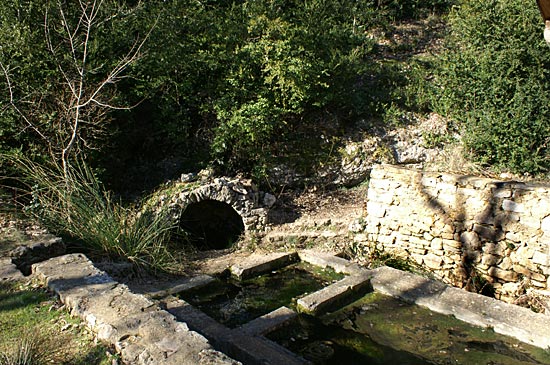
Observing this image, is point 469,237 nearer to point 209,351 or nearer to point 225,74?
point 209,351

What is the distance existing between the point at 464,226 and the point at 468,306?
1.20 m

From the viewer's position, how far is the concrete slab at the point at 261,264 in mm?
5834

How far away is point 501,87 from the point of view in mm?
8461

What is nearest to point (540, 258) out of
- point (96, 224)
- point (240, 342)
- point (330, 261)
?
point (330, 261)

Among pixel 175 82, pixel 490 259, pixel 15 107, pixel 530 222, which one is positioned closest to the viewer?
pixel 530 222

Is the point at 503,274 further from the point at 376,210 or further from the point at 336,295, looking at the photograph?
the point at 336,295

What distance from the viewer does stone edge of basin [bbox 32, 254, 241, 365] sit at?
2771 mm

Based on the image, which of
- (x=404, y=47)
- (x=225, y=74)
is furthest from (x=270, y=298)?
(x=404, y=47)

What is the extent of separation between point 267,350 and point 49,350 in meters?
1.84

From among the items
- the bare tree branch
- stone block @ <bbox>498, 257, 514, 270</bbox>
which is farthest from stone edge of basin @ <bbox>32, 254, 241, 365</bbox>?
stone block @ <bbox>498, 257, 514, 270</bbox>

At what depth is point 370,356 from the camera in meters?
4.20

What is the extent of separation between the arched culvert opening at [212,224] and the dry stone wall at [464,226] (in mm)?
2264

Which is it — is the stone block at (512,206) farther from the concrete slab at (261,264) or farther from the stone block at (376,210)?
the concrete slab at (261,264)

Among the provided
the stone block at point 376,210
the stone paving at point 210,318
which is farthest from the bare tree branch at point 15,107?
the stone block at point 376,210
